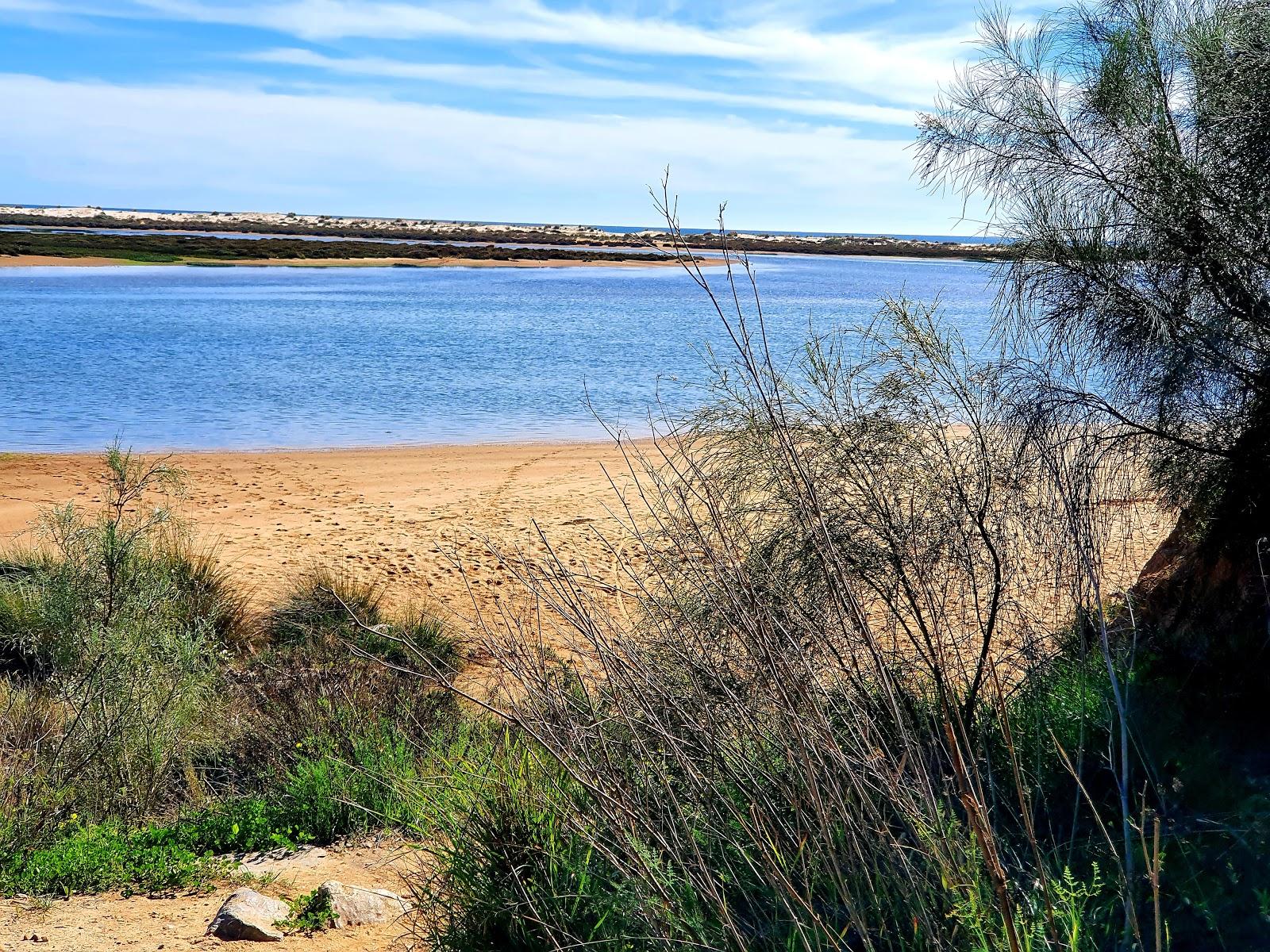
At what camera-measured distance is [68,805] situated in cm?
584

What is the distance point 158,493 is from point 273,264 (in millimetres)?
60143

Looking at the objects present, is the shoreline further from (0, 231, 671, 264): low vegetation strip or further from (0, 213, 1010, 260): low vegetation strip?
(0, 213, 1010, 260): low vegetation strip

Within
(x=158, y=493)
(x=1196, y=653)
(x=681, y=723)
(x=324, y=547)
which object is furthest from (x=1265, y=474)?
(x=158, y=493)

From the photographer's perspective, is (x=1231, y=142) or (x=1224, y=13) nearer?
(x=1231, y=142)

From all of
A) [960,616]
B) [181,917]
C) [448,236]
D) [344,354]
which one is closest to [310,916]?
[181,917]

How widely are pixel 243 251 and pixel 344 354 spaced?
5342 centimetres

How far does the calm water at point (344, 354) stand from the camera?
67.9ft

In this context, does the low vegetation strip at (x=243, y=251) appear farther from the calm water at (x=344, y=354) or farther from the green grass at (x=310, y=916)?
the green grass at (x=310, y=916)

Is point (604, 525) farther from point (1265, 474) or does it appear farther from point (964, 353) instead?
point (1265, 474)

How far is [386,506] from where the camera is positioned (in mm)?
13922

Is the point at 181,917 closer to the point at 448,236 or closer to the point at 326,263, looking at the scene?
the point at 326,263

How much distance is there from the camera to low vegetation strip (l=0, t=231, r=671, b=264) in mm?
71062

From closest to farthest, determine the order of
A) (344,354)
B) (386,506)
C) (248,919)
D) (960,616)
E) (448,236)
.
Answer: (248,919)
(960,616)
(386,506)
(344,354)
(448,236)

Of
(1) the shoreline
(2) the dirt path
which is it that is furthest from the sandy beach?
(1) the shoreline
